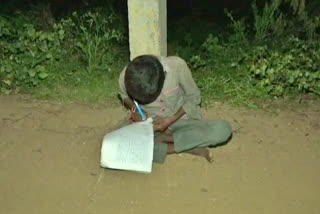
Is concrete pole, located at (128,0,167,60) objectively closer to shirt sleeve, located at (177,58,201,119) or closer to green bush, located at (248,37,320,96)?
shirt sleeve, located at (177,58,201,119)

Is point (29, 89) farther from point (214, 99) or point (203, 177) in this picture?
point (203, 177)

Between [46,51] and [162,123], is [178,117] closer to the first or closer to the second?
[162,123]

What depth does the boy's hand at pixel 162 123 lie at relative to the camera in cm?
377

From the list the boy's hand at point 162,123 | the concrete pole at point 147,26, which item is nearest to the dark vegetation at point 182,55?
the concrete pole at point 147,26

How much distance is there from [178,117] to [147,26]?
0.87 meters

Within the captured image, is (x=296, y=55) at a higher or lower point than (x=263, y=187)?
higher

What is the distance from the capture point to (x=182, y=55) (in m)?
5.55

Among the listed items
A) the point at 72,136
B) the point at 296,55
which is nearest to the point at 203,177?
the point at 72,136

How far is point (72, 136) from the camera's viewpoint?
418 centimetres

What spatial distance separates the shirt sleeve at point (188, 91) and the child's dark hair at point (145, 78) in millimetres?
247

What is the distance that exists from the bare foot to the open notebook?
0.43 meters

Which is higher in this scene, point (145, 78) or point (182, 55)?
point (145, 78)

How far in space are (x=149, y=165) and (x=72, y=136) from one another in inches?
35.8

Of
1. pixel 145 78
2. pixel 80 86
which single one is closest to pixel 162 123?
pixel 145 78
